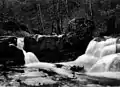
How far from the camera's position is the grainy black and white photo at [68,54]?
12562 mm

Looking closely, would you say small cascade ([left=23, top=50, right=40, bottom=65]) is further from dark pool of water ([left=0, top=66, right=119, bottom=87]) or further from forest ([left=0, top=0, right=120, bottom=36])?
dark pool of water ([left=0, top=66, right=119, bottom=87])

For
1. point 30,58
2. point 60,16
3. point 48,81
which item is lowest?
point 30,58

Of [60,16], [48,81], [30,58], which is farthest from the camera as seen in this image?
[60,16]

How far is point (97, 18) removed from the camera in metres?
31.8

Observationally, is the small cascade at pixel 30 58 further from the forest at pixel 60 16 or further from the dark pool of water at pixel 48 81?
the dark pool of water at pixel 48 81

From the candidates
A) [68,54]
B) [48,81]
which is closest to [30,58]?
[68,54]

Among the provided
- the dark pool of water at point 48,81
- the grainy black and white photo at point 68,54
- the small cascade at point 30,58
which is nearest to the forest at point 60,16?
the grainy black and white photo at point 68,54

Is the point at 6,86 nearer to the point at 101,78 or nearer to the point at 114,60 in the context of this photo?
the point at 101,78

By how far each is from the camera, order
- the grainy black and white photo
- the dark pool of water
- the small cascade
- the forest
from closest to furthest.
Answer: the dark pool of water
the grainy black and white photo
the small cascade
the forest

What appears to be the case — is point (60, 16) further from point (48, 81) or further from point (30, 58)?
point (48, 81)

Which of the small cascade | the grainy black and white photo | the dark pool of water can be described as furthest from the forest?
the dark pool of water

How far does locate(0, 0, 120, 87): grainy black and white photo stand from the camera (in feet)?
41.2

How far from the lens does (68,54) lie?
21.0 metres

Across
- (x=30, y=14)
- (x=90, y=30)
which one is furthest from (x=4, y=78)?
(x=30, y=14)
